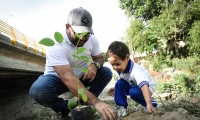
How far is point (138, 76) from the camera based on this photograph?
7.02ft

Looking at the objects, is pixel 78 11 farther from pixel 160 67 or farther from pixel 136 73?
pixel 160 67

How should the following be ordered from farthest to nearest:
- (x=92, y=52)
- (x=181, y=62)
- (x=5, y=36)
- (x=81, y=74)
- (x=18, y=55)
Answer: (x=181, y=62)
(x=18, y=55)
(x=5, y=36)
(x=92, y=52)
(x=81, y=74)

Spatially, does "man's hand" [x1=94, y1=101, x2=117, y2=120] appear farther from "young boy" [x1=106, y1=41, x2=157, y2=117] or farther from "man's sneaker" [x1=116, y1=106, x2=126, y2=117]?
"man's sneaker" [x1=116, y1=106, x2=126, y2=117]

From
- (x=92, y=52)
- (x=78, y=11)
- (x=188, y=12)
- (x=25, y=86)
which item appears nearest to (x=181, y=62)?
(x=188, y=12)

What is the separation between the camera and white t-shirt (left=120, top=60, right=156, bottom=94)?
6.78 feet

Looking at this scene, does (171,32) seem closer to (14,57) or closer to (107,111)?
(14,57)

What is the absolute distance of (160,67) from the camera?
11.2 m

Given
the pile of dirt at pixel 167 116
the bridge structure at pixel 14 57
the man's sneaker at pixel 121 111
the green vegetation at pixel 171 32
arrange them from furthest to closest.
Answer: the green vegetation at pixel 171 32, the bridge structure at pixel 14 57, the man's sneaker at pixel 121 111, the pile of dirt at pixel 167 116

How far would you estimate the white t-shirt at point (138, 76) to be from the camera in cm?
207

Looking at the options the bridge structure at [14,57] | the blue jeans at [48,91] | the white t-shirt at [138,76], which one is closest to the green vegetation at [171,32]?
the bridge structure at [14,57]

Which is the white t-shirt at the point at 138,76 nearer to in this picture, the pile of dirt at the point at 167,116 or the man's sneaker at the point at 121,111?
the man's sneaker at the point at 121,111

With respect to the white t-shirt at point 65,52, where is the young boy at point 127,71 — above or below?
below

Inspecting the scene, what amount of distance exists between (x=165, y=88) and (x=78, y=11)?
560 cm

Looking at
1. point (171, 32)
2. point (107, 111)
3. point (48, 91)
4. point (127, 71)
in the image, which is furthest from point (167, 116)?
point (171, 32)
